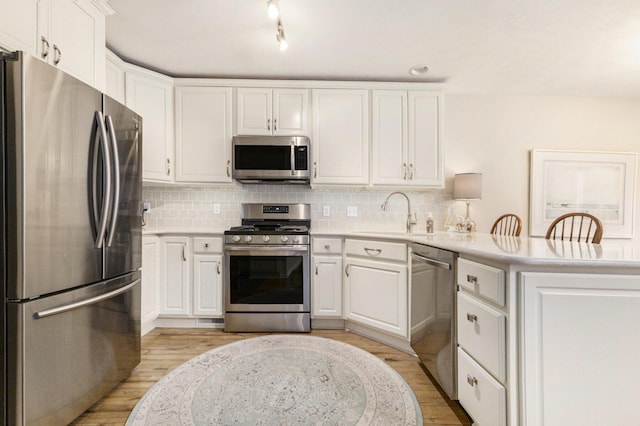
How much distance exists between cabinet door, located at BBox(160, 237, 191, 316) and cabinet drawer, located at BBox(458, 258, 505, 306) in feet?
7.48

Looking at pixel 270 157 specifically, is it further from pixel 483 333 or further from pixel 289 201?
pixel 483 333

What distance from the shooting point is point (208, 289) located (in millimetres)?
2625

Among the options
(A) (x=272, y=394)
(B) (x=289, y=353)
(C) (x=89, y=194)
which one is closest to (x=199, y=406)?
(A) (x=272, y=394)

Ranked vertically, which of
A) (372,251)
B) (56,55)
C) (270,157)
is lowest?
(372,251)

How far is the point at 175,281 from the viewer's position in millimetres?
2633

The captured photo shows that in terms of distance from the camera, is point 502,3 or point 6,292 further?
point 502,3

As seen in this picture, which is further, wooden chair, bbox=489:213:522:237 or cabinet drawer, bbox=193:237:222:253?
wooden chair, bbox=489:213:522:237

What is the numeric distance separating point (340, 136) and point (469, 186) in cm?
145

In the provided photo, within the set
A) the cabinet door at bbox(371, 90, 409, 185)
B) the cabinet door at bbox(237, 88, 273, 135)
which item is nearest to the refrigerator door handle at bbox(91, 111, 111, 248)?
the cabinet door at bbox(237, 88, 273, 135)

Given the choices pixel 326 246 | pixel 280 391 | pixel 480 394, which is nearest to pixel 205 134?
pixel 326 246

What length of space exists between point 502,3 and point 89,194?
2709 mm

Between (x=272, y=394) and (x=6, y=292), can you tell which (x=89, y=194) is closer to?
(x=6, y=292)

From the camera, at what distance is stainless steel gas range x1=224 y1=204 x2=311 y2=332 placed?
2.56m

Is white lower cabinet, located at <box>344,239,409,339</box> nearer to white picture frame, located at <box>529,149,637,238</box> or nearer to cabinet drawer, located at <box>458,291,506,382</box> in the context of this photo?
cabinet drawer, located at <box>458,291,506,382</box>
